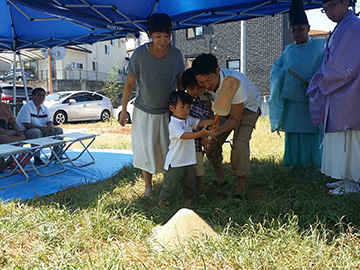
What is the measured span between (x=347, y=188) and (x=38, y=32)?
565 cm

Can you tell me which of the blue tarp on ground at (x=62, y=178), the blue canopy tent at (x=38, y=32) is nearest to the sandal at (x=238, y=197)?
the blue tarp on ground at (x=62, y=178)

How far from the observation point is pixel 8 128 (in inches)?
202

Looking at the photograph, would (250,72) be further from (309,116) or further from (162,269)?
(162,269)

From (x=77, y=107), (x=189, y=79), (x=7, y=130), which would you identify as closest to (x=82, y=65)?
(x=77, y=107)

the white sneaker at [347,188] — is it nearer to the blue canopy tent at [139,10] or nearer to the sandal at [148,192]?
the sandal at [148,192]

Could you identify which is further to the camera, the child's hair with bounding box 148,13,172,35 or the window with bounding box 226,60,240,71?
the window with bounding box 226,60,240,71

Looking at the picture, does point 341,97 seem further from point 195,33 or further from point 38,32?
point 195,33

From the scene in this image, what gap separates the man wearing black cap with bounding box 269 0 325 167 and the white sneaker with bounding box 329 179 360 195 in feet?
2.57

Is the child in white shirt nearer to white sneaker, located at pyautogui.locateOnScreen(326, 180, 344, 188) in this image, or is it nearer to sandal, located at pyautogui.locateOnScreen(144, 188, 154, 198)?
sandal, located at pyautogui.locateOnScreen(144, 188, 154, 198)

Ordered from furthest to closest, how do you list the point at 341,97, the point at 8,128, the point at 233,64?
the point at 233,64
the point at 8,128
the point at 341,97

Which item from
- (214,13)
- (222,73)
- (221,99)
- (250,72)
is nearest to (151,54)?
(222,73)

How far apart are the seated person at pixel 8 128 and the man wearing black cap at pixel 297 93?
12.1ft

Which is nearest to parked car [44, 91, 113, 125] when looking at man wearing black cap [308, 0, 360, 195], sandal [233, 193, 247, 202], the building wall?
sandal [233, 193, 247, 202]

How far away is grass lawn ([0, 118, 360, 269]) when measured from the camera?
6.40 ft
